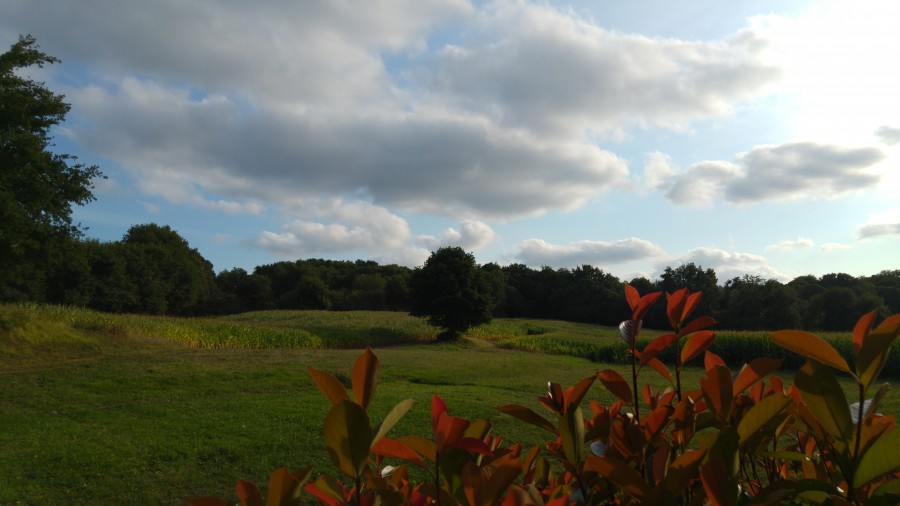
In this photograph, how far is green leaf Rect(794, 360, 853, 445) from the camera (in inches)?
23.5

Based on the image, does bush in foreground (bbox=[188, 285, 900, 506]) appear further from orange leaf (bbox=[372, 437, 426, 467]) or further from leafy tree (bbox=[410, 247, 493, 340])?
leafy tree (bbox=[410, 247, 493, 340])

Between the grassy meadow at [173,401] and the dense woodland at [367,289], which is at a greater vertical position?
the dense woodland at [367,289]

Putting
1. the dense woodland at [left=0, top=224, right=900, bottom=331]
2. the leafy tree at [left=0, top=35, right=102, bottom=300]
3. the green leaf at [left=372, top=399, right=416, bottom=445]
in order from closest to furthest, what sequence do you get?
the green leaf at [left=372, top=399, right=416, bottom=445], the leafy tree at [left=0, top=35, right=102, bottom=300], the dense woodland at [left=0, top=224, right=900, bottom=331]

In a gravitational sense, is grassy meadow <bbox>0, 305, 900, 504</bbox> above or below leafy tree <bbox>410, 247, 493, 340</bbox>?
below

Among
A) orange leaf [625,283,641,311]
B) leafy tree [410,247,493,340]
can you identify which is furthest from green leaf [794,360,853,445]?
leafy tree [410,247,493,340]

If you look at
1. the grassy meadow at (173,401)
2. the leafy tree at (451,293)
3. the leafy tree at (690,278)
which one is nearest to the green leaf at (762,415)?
the grassy meadow at (173,401)

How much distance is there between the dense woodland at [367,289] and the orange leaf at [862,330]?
57.5ft

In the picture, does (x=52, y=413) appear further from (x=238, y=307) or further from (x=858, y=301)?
(x=238, y=307)

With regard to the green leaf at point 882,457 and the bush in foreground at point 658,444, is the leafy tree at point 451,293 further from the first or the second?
the green leaf at point 882,457

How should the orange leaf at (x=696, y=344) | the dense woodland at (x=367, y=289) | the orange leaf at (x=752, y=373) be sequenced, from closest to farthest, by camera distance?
the orange leaf at (x=752, y=373)
the orange leaf at (x=696, y=344)
the dense woodland at (x=367, y=289)

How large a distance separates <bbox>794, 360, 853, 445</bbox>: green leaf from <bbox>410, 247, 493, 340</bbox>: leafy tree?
21.2 m

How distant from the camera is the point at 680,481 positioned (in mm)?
581

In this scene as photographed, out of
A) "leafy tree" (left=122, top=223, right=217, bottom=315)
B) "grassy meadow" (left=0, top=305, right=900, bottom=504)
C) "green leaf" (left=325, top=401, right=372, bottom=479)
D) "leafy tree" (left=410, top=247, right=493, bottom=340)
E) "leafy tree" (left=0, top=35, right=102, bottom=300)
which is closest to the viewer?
"green leaf" (left=325, top=401, right=372, bottom=479)

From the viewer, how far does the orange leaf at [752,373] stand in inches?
32.3
